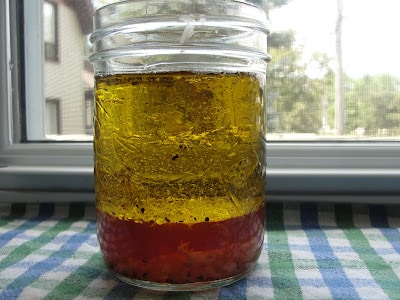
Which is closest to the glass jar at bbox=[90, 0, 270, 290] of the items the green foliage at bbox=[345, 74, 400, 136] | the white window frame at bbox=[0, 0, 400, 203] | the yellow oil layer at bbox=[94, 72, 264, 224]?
the yellow oil layer at bbox=[94, 72, 264, 224]

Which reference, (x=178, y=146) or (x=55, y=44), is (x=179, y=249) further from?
(x=55, y=44)

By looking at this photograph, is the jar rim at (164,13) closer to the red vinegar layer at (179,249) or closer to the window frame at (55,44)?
the red vinegar layer at (179,249)

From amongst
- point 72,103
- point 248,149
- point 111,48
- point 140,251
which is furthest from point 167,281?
point 72,103

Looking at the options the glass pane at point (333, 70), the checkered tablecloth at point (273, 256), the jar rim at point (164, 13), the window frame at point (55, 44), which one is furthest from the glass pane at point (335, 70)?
the window frame at point (55, 44)

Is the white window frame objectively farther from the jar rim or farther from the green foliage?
the jar rim

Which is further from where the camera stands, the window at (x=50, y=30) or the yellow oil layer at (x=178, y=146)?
the window at (x=50, y=30)

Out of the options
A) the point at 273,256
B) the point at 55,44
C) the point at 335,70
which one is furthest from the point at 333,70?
the point at 55,44
